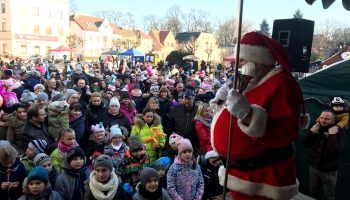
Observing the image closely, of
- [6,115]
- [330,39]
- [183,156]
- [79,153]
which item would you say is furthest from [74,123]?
[330,39]

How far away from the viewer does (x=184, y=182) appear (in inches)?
153

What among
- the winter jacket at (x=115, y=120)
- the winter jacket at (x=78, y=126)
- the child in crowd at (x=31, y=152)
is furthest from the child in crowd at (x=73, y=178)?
the winter jacket at (x=115, y=120)

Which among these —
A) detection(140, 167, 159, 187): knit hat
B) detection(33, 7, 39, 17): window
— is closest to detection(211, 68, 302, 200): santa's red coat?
detection(140, 167, 159, 187): knit hat

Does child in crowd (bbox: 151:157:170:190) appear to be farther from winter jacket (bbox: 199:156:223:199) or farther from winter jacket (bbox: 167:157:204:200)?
winter jacket (bbox: 199:156:223:199)

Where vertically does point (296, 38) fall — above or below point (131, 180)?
above

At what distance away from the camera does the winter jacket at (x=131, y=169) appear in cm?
389

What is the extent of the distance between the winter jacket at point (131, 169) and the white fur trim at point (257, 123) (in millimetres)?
2462

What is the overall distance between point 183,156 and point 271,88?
7.77 feet

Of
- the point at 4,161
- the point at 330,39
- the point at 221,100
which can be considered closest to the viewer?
the point at 221,100

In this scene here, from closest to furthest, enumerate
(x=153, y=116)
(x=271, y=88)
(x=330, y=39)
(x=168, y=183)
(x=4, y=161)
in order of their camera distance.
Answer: (x=271, y=88) → (x=4, y=161) → (x=168, y=183) → (x=153, y=116) → (x=330, y=39)

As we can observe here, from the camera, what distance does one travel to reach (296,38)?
5.18 meters

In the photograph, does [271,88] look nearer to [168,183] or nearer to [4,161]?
[168,183]

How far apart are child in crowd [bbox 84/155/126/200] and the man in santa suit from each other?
1710mm

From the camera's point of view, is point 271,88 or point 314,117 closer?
point 271,88
